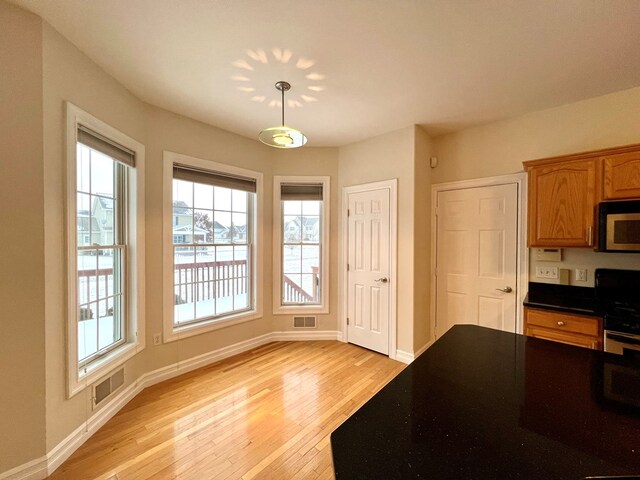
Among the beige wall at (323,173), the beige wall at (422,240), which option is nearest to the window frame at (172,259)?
the beige wall at (323,173)

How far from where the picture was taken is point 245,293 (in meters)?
3.50

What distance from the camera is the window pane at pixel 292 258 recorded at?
376 centimetres

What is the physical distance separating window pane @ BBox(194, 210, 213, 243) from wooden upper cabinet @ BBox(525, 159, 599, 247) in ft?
10.6

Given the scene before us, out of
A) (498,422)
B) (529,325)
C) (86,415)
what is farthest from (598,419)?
(86,415)

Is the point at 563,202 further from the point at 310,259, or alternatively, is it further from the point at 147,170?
the point at 147,170

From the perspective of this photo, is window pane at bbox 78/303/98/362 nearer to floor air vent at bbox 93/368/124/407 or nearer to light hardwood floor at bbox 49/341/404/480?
floor air vent at bbox 93/368/124/407

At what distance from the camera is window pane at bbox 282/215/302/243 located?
3.76m

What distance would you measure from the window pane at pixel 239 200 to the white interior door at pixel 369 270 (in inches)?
53.7

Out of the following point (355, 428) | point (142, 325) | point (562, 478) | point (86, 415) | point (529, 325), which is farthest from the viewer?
point (142, 325)

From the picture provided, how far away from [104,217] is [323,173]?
2.47m

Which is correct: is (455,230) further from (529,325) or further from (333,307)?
(333,307)

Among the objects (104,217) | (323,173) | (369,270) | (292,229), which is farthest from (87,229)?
(369,270)

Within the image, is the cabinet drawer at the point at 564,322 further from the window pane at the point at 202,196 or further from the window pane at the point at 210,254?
the window pane at the point at 202,196

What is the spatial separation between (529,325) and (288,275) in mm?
2664
